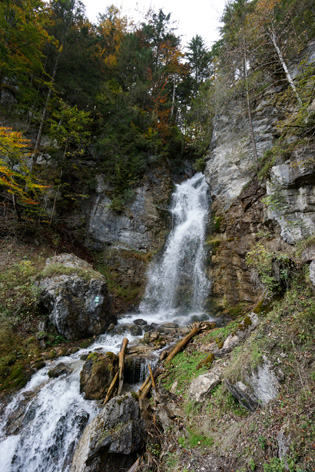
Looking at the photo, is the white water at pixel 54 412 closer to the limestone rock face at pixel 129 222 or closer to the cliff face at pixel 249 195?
the cliff face at pixel 249 195

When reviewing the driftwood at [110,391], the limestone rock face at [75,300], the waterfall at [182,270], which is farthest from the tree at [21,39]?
the driftwood at [110,391]

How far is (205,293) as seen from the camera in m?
10.1

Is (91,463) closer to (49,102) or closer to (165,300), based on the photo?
(165,300)

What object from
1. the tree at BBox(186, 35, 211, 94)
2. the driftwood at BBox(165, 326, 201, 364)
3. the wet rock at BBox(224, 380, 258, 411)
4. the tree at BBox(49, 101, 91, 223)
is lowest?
the driftwood at BBox(165, 326, 201, 364)

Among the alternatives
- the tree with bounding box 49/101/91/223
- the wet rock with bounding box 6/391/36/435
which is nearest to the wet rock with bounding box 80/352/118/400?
the wet rock with bounding box 6/391/36/435

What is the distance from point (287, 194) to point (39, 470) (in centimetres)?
997

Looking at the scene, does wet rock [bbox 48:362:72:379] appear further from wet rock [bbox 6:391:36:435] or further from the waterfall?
the waterfall

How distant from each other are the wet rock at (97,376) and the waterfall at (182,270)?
4984mm

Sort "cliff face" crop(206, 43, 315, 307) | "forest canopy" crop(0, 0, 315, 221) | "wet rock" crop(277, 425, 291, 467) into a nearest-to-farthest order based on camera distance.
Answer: "wet rock" crop(277, 425, 291, 467)
"cliff face" crop(206, 43, 315, 307)
"forest canopy" crop(0, 0, 315, 221)

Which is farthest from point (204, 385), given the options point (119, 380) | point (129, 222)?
point (129, 222)

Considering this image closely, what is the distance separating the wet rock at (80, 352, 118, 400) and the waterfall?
4984 mm

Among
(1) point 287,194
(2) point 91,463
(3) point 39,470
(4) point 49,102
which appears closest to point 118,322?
(3) point 39,470

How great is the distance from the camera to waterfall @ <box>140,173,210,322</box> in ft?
34.1

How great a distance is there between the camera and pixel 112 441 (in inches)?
123
